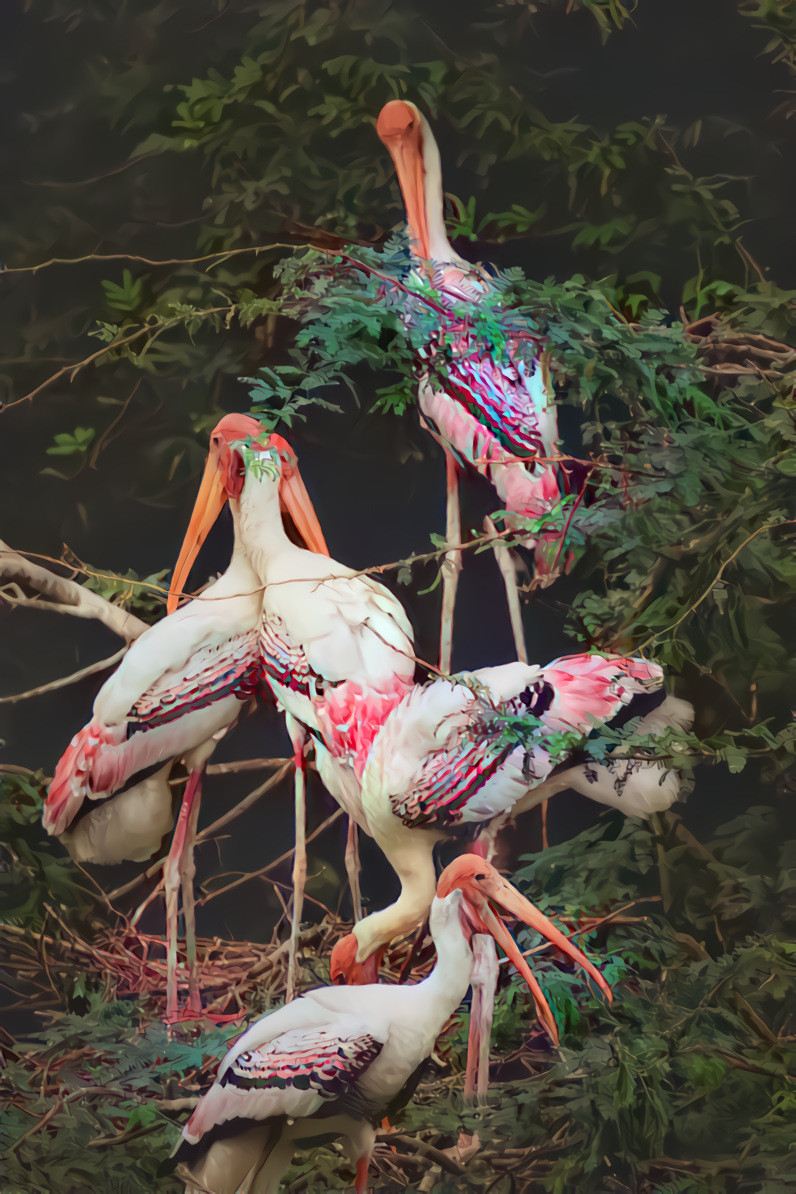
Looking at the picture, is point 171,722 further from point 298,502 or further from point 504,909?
point 504,909

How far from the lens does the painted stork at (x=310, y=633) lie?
1.57 metres

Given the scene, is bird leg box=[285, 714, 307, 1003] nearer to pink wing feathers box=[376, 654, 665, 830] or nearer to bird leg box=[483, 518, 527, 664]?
pink wing feathers box=[376, 654, 665, 830]

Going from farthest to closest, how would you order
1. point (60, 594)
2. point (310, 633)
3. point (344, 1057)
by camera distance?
point (60, 594)
point (310, 633)
point (344, 1057)

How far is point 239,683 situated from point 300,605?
0.49 ft

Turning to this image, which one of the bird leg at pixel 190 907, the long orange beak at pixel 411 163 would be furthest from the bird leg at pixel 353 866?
the long orange beak at pixel 411 163

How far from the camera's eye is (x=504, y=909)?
60.4 inches

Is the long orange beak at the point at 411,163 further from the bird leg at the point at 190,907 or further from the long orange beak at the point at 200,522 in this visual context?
the bird leg at the point at 190,907

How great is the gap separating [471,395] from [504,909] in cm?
73

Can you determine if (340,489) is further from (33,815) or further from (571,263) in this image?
(33,815)

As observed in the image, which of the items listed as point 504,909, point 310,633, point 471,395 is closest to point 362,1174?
point 504,909

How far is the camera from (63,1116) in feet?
5.27

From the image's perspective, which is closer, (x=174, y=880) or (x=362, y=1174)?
(x=362, y=1174)

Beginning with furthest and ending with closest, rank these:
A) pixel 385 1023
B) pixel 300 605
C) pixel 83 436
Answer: pixel 83 436, pixel 300 605, pixel 385 1023

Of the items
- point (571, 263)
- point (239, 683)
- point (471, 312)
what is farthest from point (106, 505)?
point (571, 263)
